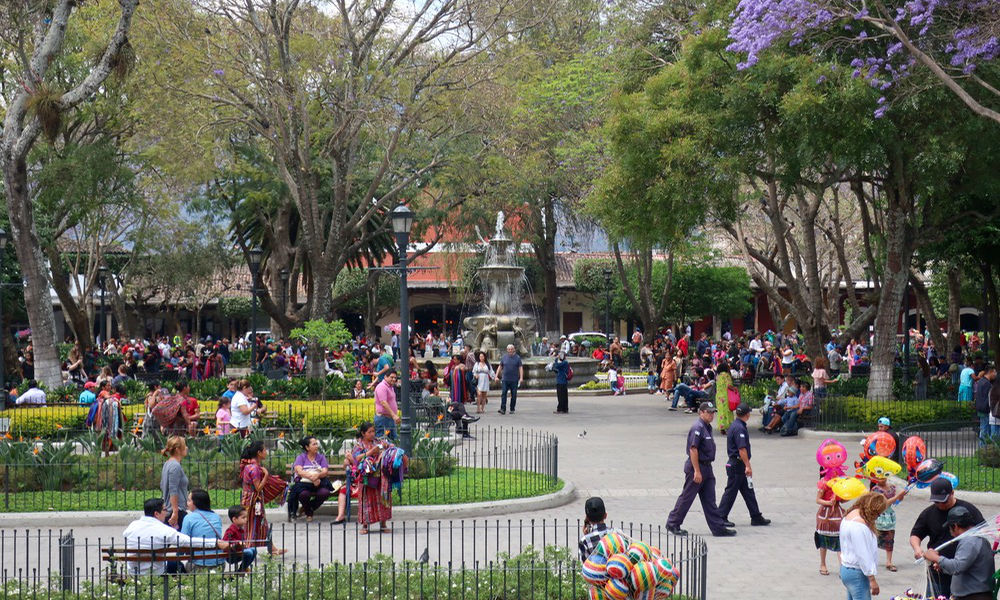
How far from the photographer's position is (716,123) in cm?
2023

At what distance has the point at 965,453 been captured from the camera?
663 inches

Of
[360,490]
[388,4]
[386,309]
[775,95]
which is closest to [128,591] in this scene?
[360,490]

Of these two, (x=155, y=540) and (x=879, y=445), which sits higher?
(x=879, y=445)

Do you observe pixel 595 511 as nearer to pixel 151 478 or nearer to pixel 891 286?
pixel 151 478

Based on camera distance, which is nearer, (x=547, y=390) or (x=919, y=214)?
(x=919, y=214)

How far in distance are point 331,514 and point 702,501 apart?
158 inches

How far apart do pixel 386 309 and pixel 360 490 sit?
52.2 meters

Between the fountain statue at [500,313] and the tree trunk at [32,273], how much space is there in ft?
42.3

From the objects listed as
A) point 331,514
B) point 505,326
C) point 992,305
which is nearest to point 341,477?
point 331,514

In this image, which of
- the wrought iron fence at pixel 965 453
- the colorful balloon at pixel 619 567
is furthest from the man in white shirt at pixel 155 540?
the wrought iron fence at pixel 965 453

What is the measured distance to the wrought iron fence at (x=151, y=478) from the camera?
1320 centimetres

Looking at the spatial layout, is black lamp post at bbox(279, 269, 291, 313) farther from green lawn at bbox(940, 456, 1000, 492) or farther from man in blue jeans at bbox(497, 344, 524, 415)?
green lawn at bbox(940, 456, 1000, 492)

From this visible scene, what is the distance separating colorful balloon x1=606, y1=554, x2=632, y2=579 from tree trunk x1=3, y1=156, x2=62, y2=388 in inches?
731

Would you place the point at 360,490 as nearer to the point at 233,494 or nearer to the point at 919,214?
the point at 233,494
